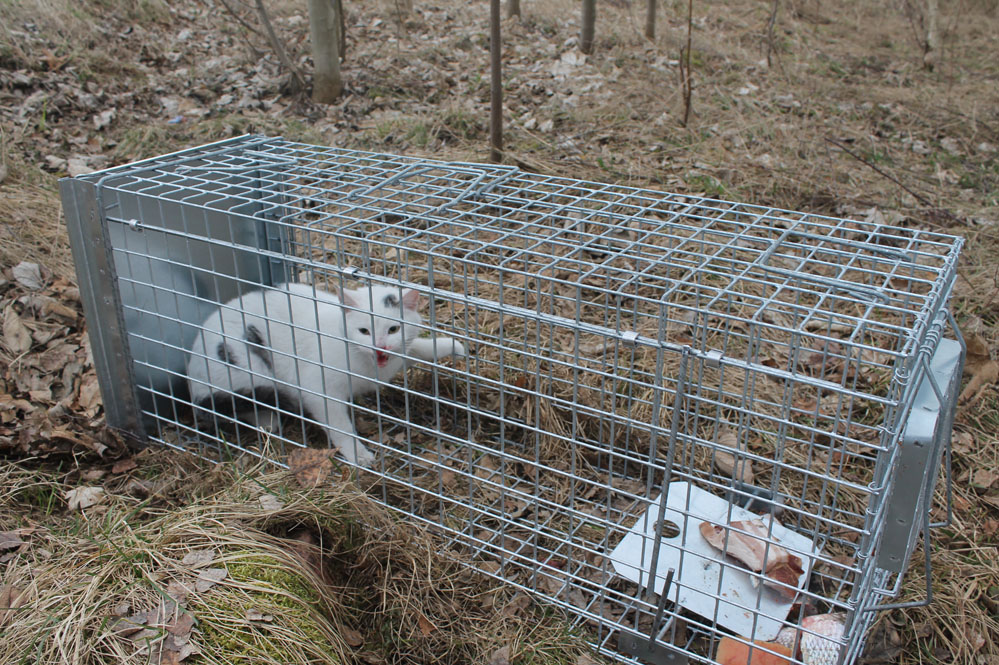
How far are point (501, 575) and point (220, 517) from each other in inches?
35.6

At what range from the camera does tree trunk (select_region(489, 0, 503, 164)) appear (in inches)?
172

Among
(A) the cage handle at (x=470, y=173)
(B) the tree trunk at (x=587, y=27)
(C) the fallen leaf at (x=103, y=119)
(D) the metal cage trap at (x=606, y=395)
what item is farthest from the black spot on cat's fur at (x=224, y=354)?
(B) the tree trunk at (x=587, y=27)

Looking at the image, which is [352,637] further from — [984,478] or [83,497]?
[984,478]

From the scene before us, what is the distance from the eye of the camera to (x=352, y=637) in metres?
2.23

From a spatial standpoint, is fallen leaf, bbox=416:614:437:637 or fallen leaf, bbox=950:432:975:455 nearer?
fallen leaf, bbox=416:614:437:637

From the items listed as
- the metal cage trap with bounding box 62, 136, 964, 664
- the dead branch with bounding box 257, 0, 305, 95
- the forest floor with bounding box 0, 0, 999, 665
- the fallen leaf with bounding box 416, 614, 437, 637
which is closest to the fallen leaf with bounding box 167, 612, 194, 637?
the forest floor with bounding box 0, 0, 999, 665

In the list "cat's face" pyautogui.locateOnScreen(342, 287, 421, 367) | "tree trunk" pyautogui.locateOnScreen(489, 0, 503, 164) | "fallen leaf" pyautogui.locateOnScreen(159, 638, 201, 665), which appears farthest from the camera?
"tree trunk" pyautogui.locateOnScreen(489, 0, 503, 164)

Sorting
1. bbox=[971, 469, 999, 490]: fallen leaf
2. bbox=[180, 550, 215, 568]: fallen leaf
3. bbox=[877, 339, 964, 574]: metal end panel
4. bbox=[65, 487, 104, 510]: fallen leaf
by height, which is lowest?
bbox=[971, 469, 999, 490]: fallen leaf

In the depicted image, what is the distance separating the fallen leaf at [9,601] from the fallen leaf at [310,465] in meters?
0.84

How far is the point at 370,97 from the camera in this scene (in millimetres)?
6723

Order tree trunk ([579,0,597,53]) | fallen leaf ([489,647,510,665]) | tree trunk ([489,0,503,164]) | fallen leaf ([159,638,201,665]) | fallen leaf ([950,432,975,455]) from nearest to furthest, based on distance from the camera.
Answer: fallen leaf ([159,638,201,665]), fallen leaf ([489,647,510,665]), fallen leaf ([950,432,975,455]), tree trunk ([489,0,503,164]), tree trunk ([579,0,597,53])

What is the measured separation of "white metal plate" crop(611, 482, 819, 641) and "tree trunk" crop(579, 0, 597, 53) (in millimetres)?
6043

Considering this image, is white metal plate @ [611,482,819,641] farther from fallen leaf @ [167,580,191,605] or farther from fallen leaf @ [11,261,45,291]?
fallen leaf @ [11,261,45,291]

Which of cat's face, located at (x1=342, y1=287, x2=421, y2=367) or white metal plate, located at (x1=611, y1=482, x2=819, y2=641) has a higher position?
cat's face, located at (x1=342, y1=287, x2=421, y2=367)
